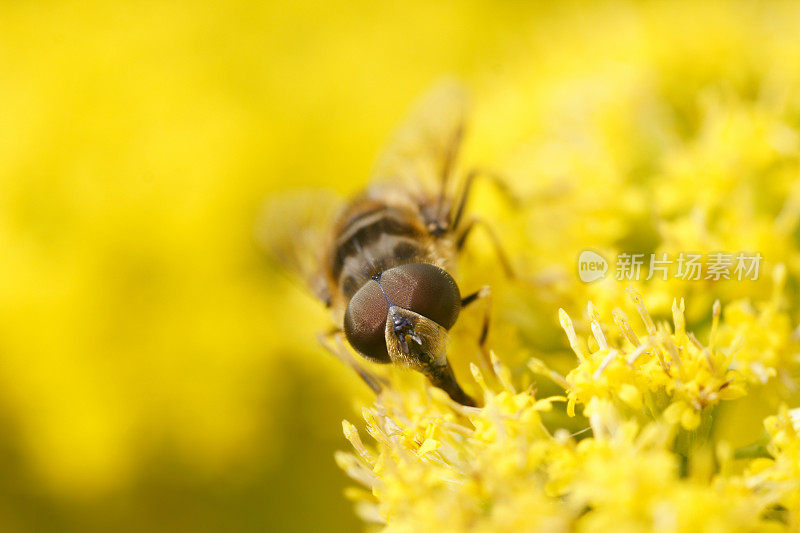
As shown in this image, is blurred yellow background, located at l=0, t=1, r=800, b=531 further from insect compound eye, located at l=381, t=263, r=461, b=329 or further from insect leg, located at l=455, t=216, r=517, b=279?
insect compound eye, located at l=381, t=263, r=461, b=329

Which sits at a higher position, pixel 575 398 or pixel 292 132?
pixel 292 132

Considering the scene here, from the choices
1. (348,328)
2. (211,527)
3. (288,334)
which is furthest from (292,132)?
(348,328)

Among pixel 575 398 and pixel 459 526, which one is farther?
pixel 575 398

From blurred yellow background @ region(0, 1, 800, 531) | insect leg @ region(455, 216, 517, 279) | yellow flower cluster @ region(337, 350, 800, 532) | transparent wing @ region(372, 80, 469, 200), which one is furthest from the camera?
blurred yellow background @ region(0, 1, 800, 531)

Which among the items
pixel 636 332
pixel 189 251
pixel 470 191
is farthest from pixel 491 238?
pixel 189 251

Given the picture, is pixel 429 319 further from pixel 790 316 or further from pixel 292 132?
pixel 292 132

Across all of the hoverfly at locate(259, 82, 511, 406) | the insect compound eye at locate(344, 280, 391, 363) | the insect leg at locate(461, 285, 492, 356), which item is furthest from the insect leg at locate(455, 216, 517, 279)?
the insect compound eye at locate(344, 280, 391, 363)
